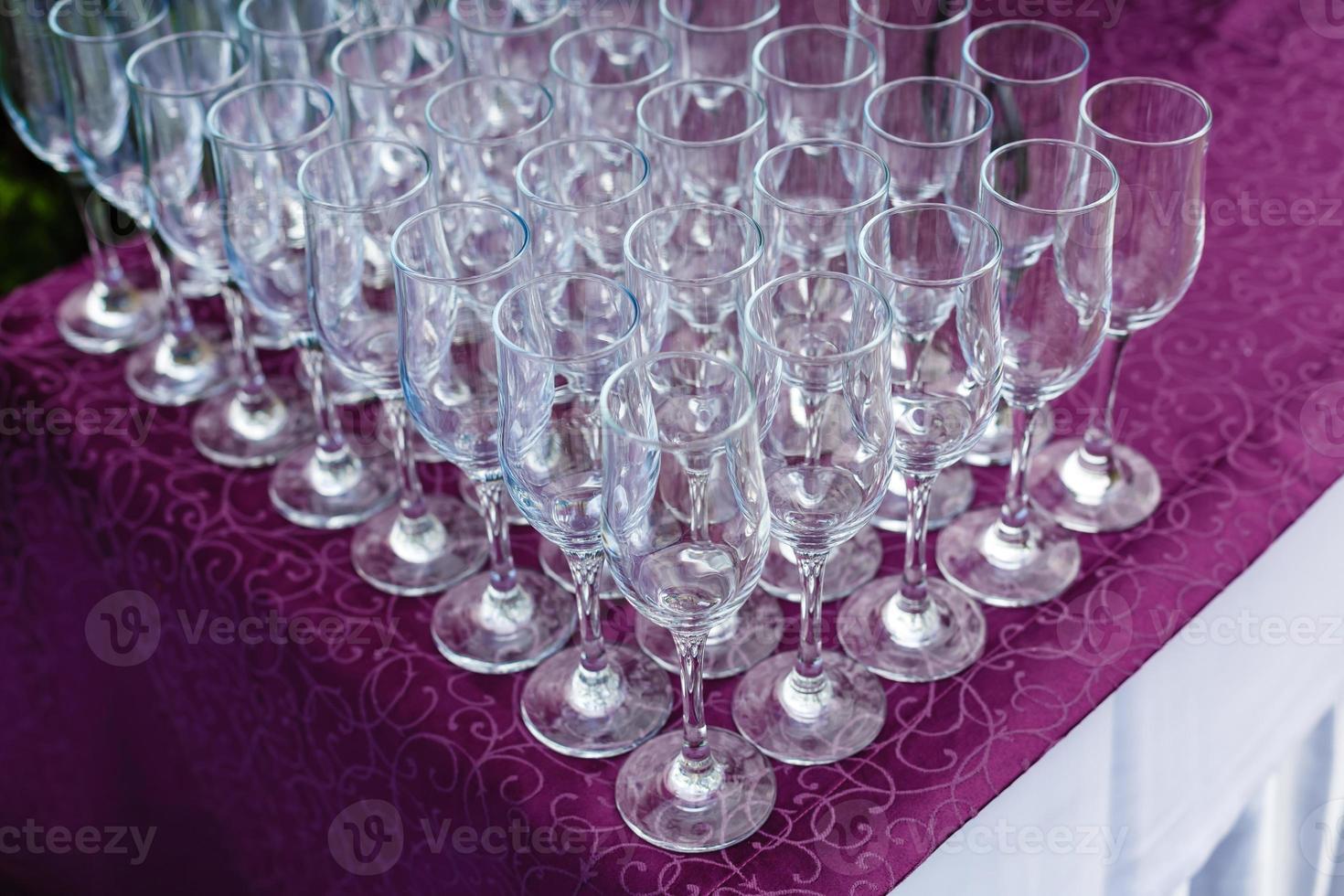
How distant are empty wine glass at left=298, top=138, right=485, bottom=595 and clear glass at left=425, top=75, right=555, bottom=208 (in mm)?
33

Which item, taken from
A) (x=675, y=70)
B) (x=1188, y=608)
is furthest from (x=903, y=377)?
(x=675, y=70)

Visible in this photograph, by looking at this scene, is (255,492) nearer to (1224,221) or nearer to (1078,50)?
(1078,50)

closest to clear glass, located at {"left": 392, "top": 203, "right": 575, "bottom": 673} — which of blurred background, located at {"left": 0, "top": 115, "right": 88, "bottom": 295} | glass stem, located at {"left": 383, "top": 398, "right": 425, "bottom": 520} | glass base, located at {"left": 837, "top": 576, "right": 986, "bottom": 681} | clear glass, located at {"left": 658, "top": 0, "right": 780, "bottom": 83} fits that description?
glass stem, located at {"left": 383, "top": 398, "right": 425, "bottom": 520}

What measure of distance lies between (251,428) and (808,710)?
581 mm

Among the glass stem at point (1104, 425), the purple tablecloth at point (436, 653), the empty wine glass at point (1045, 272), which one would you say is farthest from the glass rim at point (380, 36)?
the glass stem at point (1104, 425)

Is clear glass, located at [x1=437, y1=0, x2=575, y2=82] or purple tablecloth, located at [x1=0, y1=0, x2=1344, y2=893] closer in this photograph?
purple tablecloth, located at [x1=0, y1=0, x2=1344, y2=893]

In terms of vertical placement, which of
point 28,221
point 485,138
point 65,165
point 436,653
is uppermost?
point 485,138

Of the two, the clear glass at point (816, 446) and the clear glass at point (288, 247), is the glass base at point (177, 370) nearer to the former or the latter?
the clear glass at point (288, 247)

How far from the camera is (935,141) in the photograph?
114 cm

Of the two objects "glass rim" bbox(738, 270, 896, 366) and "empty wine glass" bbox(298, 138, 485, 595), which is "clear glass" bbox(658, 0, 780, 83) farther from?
"glass rim" bbox(738, 270, 896, 366)

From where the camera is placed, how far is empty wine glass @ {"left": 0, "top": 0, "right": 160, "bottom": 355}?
1.32m

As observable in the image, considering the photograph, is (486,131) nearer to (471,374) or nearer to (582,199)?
(582,199)

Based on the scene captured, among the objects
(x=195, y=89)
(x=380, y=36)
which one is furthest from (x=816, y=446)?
(x=195, y=89)

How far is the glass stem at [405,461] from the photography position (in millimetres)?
1114
